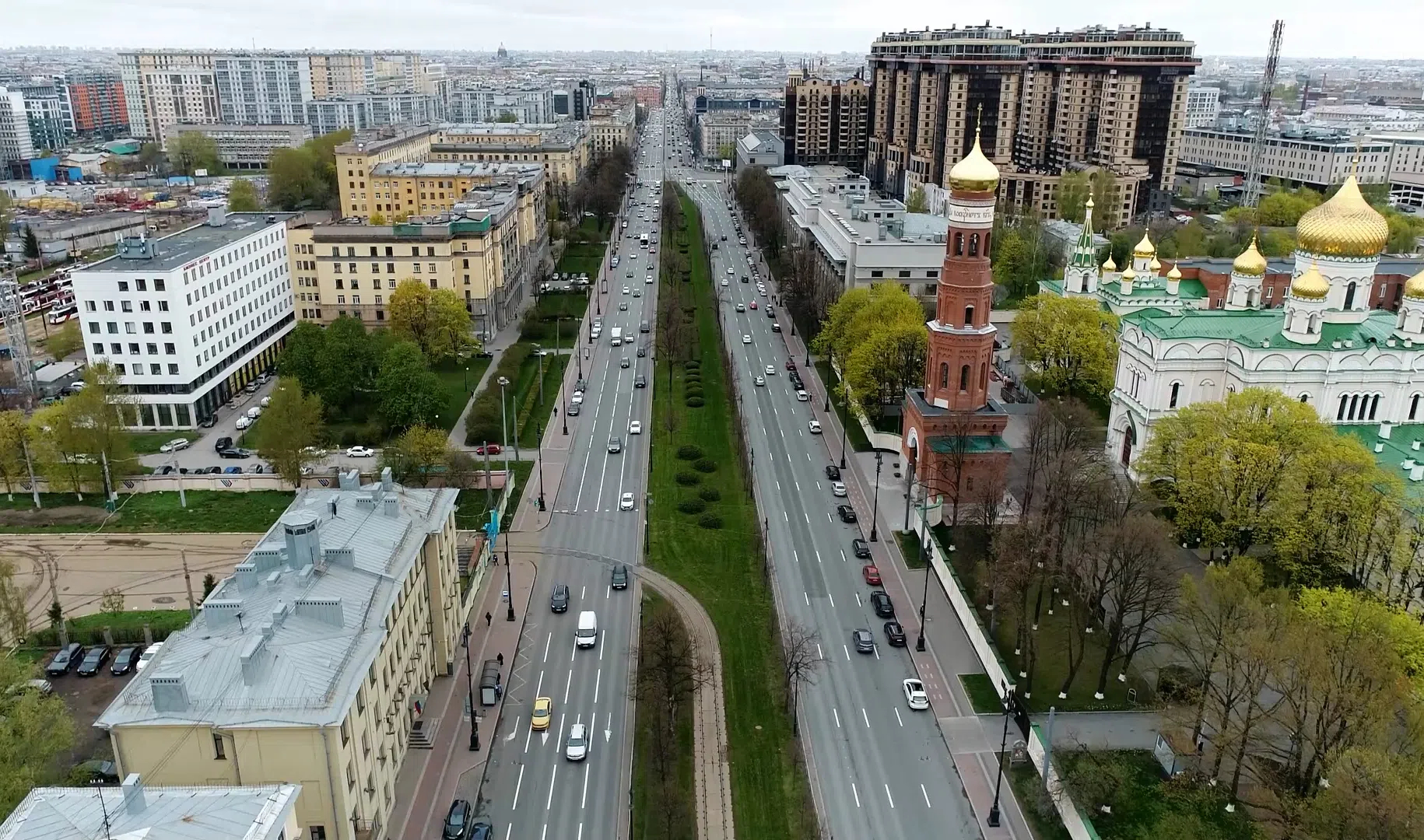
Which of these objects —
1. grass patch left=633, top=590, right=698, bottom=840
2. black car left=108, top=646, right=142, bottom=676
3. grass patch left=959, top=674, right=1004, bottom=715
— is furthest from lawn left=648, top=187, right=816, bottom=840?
black car left=108, top=646, right=142, bottom=676

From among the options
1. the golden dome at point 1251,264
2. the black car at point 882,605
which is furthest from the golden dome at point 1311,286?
the black car at point 882,605

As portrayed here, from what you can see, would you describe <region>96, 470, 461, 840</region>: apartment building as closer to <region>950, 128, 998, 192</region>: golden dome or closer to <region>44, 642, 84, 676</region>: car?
<region>44, 642, 84, 676</region>: car

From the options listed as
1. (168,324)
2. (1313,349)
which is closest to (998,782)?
(1313,349)

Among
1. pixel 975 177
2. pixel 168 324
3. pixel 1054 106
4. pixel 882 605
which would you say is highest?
pixel 1054 106

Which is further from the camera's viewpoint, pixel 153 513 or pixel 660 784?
pixel 153 513

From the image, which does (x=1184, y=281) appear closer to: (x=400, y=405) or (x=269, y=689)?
(x=400, y=405)

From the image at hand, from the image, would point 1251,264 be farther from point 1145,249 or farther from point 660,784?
point 660,784

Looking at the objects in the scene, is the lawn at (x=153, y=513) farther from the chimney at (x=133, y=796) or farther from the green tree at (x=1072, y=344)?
the green tree at (x=1072, y=344)
